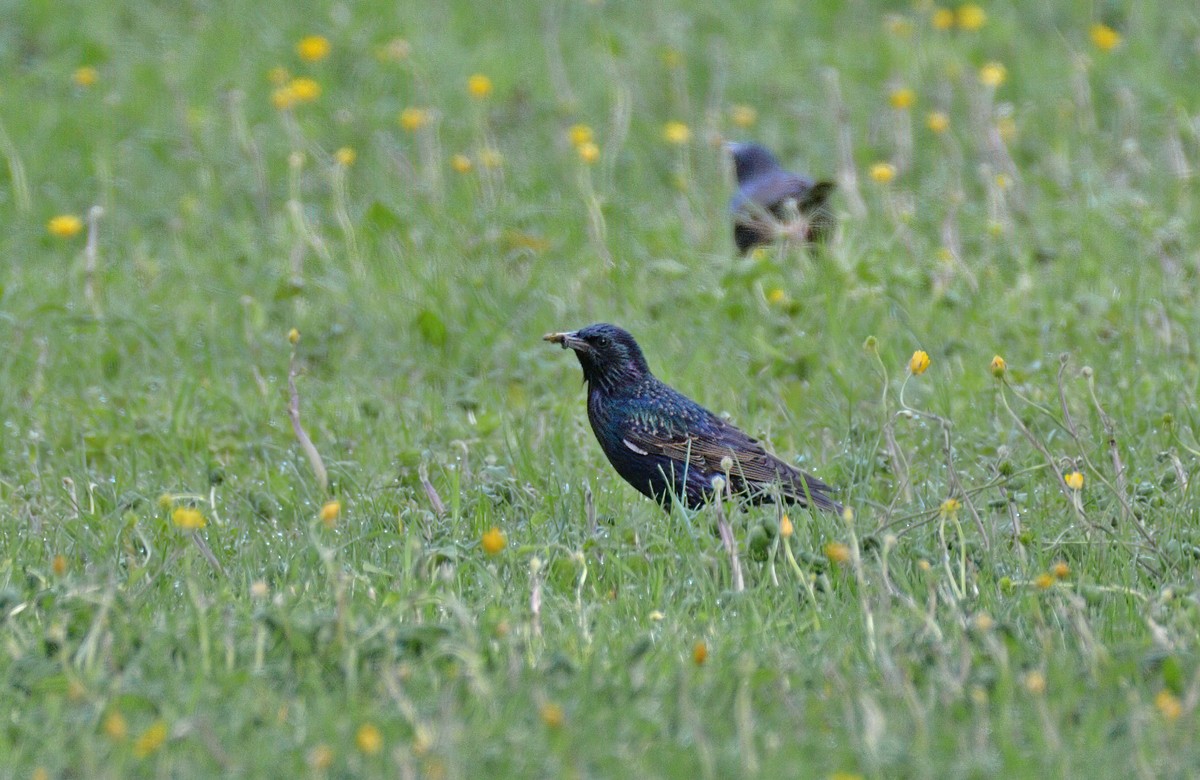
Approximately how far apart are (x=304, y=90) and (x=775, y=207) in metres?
2.78

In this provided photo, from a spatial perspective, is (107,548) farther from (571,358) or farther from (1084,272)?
(1084,272)

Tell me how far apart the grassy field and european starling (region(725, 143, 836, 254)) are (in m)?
0.20

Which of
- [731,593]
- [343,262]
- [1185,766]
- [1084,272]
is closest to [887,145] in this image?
[1084,272]

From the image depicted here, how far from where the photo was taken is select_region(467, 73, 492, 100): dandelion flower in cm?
902

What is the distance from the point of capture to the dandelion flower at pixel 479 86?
902 cm

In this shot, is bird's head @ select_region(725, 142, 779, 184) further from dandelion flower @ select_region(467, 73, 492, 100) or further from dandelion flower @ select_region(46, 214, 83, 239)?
dandelion flower @ select_region(46, 214, 83, 239)

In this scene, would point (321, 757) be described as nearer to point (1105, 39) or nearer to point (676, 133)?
point (676, 133)

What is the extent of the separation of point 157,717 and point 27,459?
261 cm

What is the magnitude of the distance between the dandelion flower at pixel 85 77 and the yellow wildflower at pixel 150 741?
7.11 meters

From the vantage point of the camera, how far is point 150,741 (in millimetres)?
3051

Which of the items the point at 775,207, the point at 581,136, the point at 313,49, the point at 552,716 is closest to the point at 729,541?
→ the point at 552,716

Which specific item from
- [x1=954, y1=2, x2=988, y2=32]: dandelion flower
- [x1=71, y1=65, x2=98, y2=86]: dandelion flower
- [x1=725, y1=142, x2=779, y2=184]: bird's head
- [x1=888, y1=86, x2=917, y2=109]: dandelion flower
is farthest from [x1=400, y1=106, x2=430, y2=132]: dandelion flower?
[x1=954, y1=2, x2=988, y2=32]: dandelion flower

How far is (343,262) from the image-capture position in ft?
25.9

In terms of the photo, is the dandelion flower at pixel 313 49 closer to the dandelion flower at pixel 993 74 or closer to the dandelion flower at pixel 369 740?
the dandelion flower at pixel 993 74
